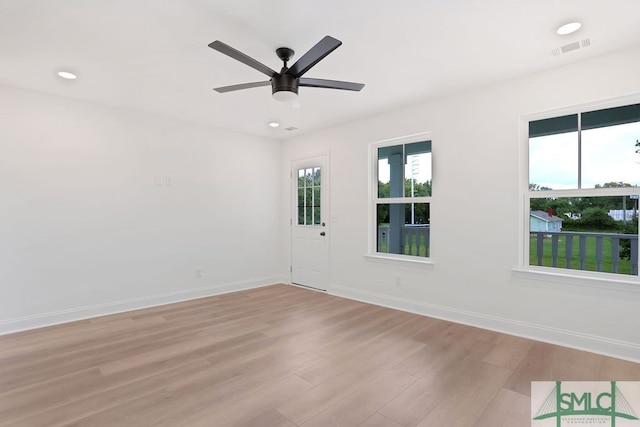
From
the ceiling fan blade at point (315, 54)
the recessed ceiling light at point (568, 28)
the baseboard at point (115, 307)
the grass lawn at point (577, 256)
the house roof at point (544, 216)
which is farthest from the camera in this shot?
the baseboard at point (115, 307)

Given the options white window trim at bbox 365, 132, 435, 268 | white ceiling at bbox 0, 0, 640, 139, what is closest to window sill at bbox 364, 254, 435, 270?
white window trim at bbox 365, 132, 435, 268

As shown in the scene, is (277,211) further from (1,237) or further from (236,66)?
(1,237)

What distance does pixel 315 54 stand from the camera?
2.10 metres

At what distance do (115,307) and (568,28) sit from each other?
5219mm

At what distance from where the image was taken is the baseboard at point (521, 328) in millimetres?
2703

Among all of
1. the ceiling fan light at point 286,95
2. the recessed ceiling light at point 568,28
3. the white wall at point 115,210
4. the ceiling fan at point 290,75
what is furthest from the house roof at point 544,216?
the white wall at point 115,210

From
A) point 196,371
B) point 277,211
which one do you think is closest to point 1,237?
point 196,371

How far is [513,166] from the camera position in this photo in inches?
127

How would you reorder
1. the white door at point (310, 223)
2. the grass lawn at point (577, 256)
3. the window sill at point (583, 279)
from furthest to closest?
the white door at point (310, 223) → the grass lawn at point (577, 256) → the window sill at point (583, 279)

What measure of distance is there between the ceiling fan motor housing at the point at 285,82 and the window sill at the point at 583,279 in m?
2.71

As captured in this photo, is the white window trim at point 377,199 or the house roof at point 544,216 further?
the white window trim at point 377,199

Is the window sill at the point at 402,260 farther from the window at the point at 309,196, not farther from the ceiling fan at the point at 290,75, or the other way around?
the ceiling fan at the point at 290,75

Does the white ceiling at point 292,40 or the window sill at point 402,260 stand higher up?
the white ceiling at point 292,40

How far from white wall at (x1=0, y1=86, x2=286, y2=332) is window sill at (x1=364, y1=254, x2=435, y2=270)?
203 centimetres
